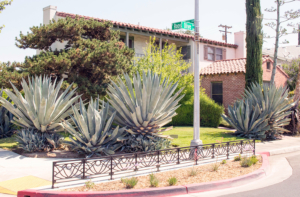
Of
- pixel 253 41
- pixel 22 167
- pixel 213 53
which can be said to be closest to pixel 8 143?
pixel 22 167

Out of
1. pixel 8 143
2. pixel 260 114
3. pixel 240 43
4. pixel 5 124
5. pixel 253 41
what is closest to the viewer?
pixel 8 143

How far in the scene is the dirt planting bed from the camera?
6.24 m

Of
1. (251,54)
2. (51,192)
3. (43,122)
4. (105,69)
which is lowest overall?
(51,192)

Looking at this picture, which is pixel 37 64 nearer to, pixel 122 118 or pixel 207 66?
pixel 122 118

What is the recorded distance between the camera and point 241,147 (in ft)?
33.8

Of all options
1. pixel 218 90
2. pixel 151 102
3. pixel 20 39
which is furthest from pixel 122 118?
pixel 218 90

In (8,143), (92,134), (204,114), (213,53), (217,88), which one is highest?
(213,53)

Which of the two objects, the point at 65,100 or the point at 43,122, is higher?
the point at 65,100

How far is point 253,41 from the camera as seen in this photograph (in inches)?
742

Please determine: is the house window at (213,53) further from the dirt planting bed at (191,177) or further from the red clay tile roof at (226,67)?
the dirt planting bed at (191,177)

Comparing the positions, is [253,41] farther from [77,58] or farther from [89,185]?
[89,185]

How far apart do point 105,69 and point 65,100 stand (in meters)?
4.95

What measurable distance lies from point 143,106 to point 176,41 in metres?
19.4

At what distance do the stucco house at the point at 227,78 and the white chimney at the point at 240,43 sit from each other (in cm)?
528
